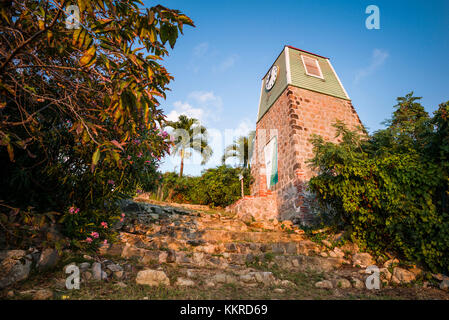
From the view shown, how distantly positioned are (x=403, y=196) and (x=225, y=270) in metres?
3.40

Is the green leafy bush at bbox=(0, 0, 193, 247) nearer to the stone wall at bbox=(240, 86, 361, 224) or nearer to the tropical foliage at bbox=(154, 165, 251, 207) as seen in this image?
the stone wall at bbox=(240, 86, 361, 224)

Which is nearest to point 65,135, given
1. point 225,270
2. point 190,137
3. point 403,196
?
point 225,270

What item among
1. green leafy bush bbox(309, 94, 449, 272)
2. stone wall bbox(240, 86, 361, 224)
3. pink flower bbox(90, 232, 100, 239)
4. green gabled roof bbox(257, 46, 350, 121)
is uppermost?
green gabled roof bbox(257, 46, 350, 121)

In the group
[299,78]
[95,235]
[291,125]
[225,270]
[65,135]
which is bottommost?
[225,270]

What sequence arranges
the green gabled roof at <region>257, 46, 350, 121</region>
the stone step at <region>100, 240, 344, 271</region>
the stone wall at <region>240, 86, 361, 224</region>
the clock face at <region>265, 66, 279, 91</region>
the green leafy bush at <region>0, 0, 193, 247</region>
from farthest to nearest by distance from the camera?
the clock face at <region>265, 66, 279, 91</region> → the green gabled roof at <region>257, 46, 350, 121</region> → the stone wall at <region>240, 86, 361, 224</region> → the stone step at <region>100, 240, 344, 271</region> → the green leafy bush at <region>0, 0, 193, 247</region>

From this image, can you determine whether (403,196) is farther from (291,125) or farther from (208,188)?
(208,188)

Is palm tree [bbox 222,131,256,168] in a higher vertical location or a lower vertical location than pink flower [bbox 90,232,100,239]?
higher

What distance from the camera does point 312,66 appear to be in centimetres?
1094

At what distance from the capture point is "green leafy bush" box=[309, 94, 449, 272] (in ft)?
11.6

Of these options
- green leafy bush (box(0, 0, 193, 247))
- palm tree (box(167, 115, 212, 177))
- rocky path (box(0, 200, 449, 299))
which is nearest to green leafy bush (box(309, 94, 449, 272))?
rocky path (box(0, 200, 449, 299))

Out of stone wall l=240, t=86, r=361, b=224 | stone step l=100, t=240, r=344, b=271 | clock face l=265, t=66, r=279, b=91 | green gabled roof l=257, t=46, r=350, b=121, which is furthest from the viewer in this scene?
clock face l=265, t=66, r=279, b=91

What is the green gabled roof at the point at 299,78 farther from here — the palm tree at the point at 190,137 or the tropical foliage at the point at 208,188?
the palm tree at the point at 190,137

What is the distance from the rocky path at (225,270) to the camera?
9.08 feet

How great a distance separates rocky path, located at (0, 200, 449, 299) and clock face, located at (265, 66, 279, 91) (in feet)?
26.8
